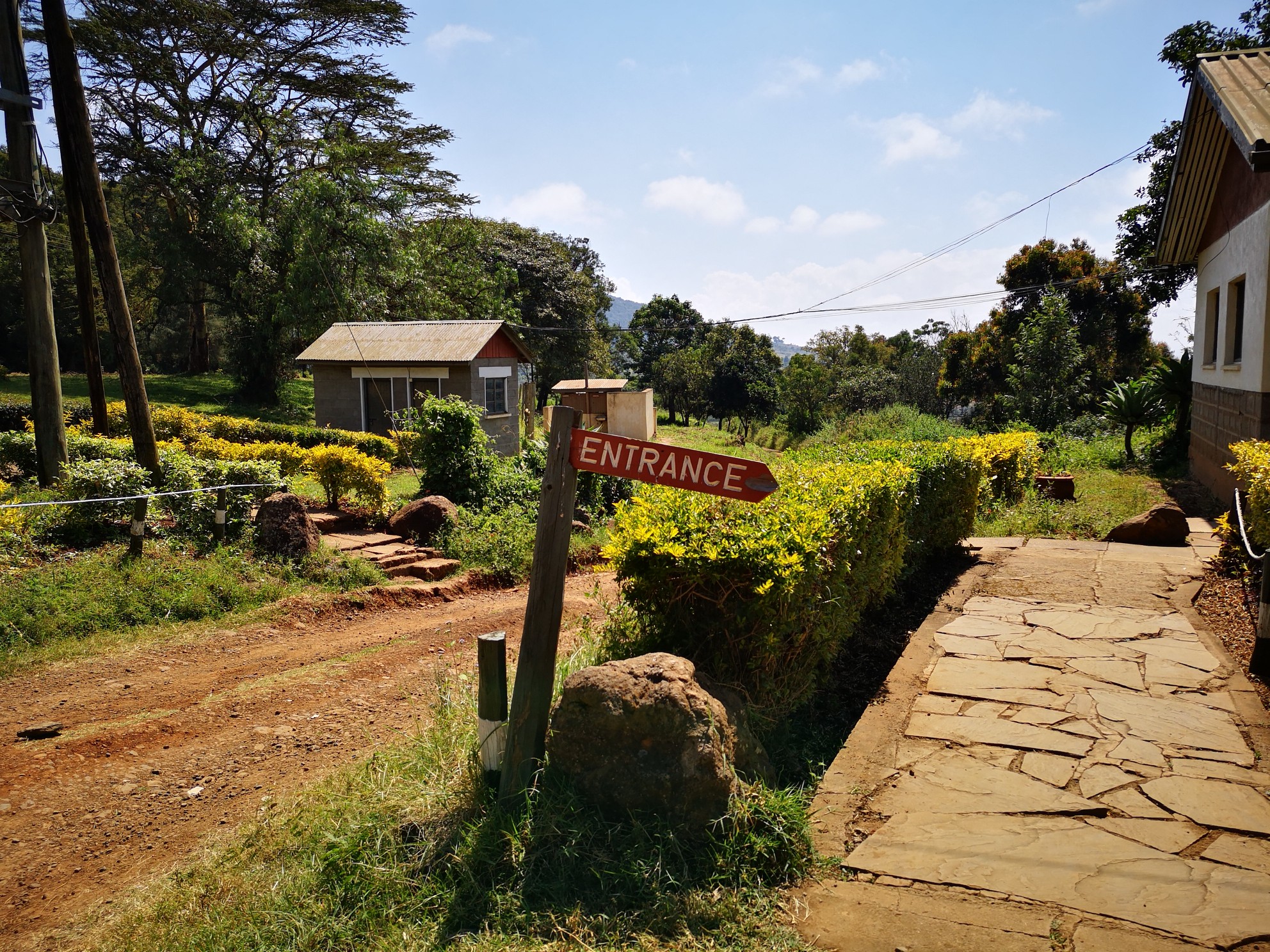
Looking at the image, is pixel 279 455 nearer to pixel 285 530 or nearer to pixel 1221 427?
pixel 285 530

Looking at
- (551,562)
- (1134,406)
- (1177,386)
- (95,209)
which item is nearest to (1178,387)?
(1177,386)

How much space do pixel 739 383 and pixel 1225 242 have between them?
1159 inches

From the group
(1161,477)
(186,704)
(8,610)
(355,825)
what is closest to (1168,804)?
(355,825)

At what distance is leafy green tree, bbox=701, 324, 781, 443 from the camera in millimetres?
41406

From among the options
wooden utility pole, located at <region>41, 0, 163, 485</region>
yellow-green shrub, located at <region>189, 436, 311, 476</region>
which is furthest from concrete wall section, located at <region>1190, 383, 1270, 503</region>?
yellow-green shrub, located at <region>189, 436, 311, 476</region>

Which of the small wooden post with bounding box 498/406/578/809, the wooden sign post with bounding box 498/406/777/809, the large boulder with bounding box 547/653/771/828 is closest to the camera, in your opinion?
the large boulder with bounding box 547/653/771/828

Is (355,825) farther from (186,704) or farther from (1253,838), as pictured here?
(1253,838)

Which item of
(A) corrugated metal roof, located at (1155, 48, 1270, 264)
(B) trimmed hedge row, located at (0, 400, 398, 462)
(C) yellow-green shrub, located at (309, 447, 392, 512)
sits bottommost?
(C) yellow-green shrub, located at (309, 447, 392, 512)

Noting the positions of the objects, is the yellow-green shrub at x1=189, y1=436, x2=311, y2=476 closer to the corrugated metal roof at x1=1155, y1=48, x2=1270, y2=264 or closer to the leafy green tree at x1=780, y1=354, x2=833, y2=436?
the corrugated metal roof at x1=1155, y1=48, x2=1270, y2=264

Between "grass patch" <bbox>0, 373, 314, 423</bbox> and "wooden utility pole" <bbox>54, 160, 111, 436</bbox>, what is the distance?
13.6 meters

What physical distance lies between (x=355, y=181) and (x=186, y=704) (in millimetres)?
25034

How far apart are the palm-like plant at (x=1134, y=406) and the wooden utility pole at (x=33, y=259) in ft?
60.4

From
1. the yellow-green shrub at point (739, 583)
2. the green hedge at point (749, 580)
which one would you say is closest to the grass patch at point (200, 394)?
the green hedge at point (749, 580)

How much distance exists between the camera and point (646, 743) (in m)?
3.57
